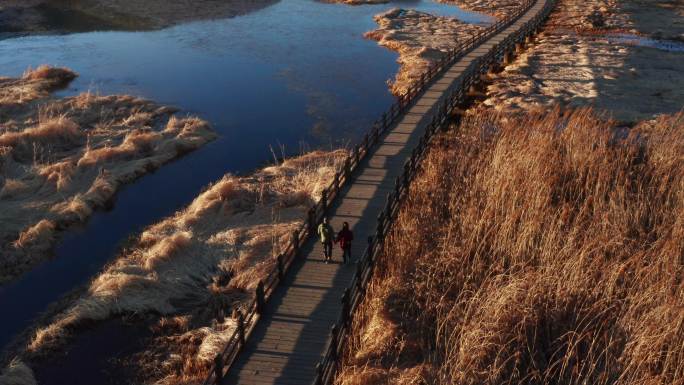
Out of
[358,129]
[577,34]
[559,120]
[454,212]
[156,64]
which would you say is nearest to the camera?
[454,212]

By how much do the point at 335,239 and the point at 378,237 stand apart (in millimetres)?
1519

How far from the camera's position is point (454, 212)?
21.3 meters

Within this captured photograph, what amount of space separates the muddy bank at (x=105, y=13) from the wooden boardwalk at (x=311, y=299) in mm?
46687

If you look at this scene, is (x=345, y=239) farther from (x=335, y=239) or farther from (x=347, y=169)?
(x=347, y=169)

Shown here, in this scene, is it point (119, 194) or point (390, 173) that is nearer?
point (390, 173)

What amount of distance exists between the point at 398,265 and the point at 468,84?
68.4 ft

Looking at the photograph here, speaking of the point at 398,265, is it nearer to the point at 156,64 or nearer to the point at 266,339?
the point at 266,339

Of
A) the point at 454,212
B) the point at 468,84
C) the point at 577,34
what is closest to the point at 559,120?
the point at 468,84

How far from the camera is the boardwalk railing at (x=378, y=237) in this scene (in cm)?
1411

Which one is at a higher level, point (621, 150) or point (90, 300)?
point (621, 150)

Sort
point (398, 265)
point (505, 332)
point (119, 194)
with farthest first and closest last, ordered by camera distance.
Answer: point (119, 194), point (398, 265), point (505, 332)

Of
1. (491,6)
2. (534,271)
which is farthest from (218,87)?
(491,6)

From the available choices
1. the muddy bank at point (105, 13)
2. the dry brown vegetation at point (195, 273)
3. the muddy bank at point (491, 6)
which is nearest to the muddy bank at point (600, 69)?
the muddy bank at point (491, 6)

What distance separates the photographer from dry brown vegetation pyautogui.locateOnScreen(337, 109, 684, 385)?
14203 mm
